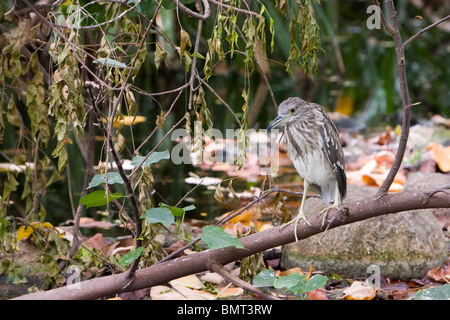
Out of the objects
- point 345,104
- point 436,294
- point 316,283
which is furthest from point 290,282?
point 345,104

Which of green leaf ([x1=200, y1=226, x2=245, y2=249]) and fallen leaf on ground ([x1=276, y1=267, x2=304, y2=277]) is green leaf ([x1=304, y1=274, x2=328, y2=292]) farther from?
fallen leaf on ground ([x1=276, y1=267, x2=304, y2=277])

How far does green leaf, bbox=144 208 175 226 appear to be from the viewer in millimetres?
2285

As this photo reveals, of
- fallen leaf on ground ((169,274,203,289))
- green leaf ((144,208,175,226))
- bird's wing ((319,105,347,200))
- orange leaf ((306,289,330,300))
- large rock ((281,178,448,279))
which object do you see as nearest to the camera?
green leaf ((144,208,175,226))

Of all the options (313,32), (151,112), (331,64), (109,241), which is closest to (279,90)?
(151,112)

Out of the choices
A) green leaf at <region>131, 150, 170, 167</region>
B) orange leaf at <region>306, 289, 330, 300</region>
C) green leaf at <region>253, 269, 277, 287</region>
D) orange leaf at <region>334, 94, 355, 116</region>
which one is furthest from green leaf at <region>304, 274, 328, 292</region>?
orange leaf at <region>334, 94, 355, 116</region>

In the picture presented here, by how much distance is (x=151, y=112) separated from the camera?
8008 millimetres

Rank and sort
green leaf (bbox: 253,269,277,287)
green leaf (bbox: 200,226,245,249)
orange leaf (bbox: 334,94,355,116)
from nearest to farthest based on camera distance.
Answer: green leaf (bbox: 200,226,245,249), green leaf (bbox: 253,269,277,287), orange leaf (bbox: 334,94,355,116)

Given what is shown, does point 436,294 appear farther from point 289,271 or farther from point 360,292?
point 289,271

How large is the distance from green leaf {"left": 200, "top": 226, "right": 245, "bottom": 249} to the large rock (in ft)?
4.03

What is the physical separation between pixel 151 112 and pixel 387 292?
5.23m

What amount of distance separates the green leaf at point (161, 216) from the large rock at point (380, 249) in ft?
4.76

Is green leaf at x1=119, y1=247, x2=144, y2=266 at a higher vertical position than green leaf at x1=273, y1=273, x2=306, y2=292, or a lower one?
higher

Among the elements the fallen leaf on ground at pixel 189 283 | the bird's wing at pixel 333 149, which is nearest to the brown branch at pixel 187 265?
the bird's wing at pixel 333 149

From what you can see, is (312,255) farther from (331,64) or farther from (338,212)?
(331,64)
